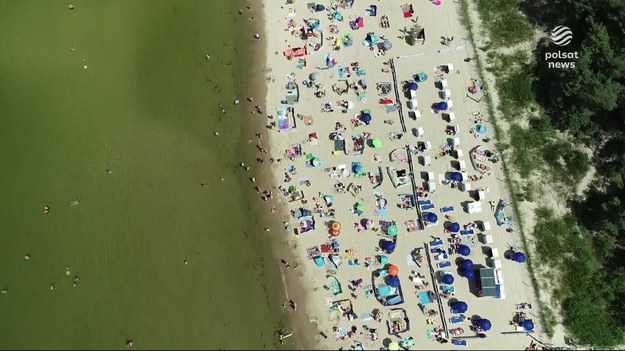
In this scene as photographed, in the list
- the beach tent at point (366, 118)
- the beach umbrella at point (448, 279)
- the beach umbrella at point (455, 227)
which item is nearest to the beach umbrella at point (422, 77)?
the beach tent at point (366, 118)

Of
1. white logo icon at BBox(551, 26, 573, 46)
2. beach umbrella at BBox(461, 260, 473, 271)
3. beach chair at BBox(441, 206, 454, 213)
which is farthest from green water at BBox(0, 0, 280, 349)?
white logo icon at BBox(551, 26, 573, 46)

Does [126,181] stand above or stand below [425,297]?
above

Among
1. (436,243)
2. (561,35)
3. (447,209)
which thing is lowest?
(436,243)

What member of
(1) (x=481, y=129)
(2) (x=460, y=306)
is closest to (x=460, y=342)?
(2) (x=460, y=306)

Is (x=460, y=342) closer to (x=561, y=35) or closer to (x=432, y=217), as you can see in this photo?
(x=432, y=217)

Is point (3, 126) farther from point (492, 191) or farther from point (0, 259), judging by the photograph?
point (492, 191)

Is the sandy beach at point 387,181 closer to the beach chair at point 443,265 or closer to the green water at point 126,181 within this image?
the beach chair at point 443,265

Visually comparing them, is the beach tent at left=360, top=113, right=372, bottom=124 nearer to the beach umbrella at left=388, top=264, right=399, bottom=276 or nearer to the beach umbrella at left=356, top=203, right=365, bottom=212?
the beach umbrella at left=356, top=203, right=365, bottom=212
